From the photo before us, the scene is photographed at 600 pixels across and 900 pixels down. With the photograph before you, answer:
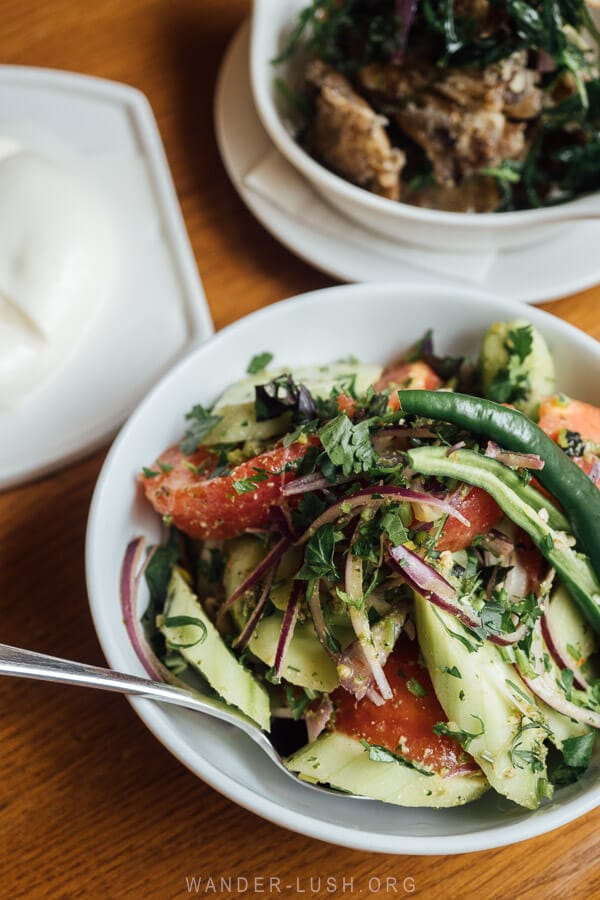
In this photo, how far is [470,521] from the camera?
1.25m

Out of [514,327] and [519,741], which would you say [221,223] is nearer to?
[514,327]

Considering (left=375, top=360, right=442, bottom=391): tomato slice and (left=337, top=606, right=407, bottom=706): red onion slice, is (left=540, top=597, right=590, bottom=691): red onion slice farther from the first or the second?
(left=375, top=360, right=442, bottom=391): tomato slice

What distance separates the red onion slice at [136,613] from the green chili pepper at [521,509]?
523 millimetres

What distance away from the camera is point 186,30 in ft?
6.74

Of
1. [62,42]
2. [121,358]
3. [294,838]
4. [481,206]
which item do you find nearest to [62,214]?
[121,358]

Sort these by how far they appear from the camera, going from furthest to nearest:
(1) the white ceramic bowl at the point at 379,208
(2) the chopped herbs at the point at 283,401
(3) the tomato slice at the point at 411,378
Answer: (1) the white ceramic bowl at the point at 379,208 < (3) the tomato slice at the point at 411,378 < (2) the chopped herbs at the point at 283,401

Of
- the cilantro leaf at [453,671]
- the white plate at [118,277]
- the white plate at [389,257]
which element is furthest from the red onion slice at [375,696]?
the white plate at [389,257]

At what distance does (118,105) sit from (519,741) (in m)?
1.61

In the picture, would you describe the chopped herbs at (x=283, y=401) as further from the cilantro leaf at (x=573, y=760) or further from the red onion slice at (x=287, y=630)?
the cilantro leaf at (x=573, y=760)

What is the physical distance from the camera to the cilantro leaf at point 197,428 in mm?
1462

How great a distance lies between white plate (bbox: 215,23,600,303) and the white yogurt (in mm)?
358

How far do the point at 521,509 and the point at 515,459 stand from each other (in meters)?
0.07

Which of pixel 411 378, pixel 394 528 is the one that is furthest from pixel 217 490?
pixel 411 378

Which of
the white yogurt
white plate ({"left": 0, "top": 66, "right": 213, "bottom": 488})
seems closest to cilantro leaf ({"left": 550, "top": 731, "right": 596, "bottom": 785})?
white plate ({"left": 0, "top": 66, "right": 213, "bottom": 488})
